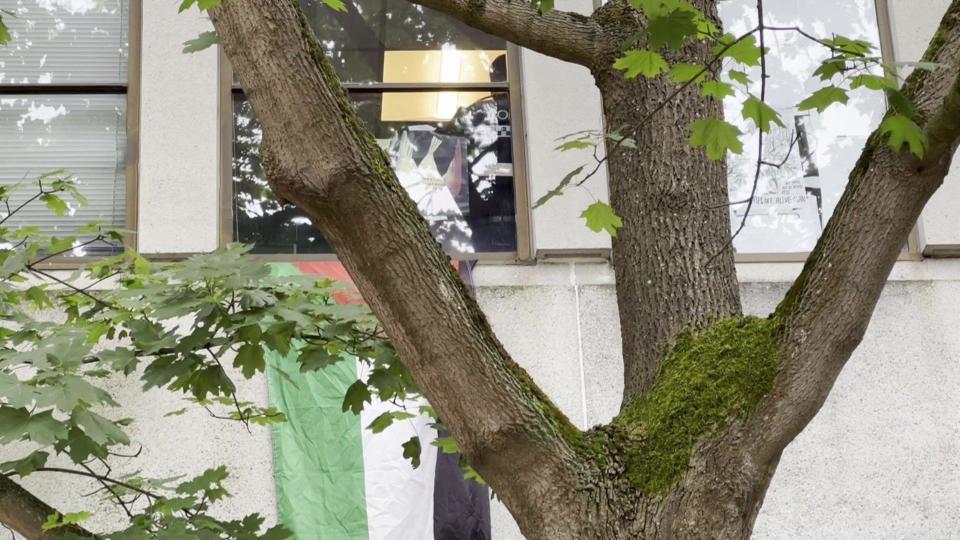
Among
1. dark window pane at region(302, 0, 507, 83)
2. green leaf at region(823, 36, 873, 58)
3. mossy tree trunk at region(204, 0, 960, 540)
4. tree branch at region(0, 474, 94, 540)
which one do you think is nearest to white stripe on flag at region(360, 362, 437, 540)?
dark window pane at region(302, 0, 507, 83)

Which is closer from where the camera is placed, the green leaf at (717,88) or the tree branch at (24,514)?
the green leaf at (717,88)

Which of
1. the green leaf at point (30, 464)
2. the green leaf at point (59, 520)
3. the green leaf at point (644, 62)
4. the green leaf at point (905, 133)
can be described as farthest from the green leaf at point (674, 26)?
the green leaf at point (30, 464)

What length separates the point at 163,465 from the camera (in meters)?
6.52

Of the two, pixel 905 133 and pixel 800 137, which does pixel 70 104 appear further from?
pixel 905 133

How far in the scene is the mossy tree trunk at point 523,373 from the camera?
3.00 metres

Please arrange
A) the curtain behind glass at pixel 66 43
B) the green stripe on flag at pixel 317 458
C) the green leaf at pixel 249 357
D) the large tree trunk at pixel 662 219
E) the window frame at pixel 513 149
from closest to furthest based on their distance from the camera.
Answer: the large tree trunk at pixel 662 219 → the green leaf at pixel 249 357 → the green stripe on flag at pixel 317 458 → the window frame at pixel 513 149 → the curtain behind glass at pixel 66 43

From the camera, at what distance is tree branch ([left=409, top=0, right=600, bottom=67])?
4.17 m

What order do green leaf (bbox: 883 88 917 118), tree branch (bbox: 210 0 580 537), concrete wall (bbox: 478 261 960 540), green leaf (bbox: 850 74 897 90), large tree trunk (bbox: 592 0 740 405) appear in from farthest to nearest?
concrete wall (bbox: 478 261 960 540) < large tree trunk (bbox: 592 0 740 405) < tree branch (bbox: 210 0 580 537) < green leaf (bbox: 883 88 917 118) < green leaf (bbox: 850 74 897 90)

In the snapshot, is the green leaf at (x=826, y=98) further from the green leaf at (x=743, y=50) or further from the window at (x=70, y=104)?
the window at (x=70, y=104)

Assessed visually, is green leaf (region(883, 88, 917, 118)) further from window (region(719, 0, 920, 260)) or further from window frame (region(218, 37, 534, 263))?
window (region(719, 0, 920, 260))

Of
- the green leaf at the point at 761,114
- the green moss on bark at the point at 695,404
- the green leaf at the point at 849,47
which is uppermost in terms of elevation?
the green leaf at the point at 849,47

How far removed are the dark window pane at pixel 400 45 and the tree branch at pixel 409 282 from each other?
436 centimetres

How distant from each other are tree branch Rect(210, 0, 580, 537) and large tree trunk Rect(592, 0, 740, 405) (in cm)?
58

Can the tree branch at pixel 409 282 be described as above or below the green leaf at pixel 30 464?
above
